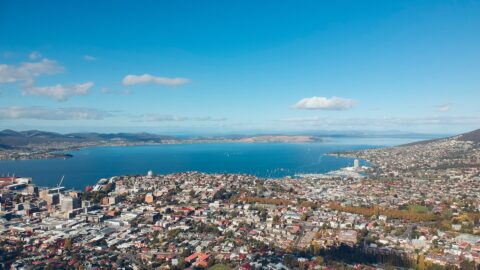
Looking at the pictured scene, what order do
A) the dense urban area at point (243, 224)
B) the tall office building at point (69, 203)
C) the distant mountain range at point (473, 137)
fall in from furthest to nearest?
the distant mountain range at point (473, 137) → the tall office building at point (69, 203) → the dense urban area at point (243, 224)

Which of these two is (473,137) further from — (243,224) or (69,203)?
(69,203)

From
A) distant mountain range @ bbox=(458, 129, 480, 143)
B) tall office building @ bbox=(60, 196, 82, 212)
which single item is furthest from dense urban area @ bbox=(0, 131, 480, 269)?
distant mountain range @ bbox=(458, 129, 480, 143)

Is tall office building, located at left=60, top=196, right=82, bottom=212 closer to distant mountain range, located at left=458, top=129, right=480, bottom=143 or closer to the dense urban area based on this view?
the dense urban area

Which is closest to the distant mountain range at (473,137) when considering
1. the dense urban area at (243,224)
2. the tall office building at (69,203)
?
the dense urban area at (243,224)

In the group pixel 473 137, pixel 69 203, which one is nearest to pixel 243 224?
pixel 69 203

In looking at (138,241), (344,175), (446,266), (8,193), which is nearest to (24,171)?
(8,193)

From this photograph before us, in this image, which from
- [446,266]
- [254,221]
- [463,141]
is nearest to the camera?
[446,266]

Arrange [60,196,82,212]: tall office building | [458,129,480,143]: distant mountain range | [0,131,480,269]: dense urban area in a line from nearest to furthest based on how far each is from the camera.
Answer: [0,131,480,269]: dense urban area → [60,196,82,212]: tall office building → [458,129,480,143]: distant mountain range

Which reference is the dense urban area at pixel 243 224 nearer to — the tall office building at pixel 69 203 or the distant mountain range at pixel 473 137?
the tall office building at pixel 69 203

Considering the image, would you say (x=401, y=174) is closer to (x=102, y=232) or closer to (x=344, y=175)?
(x=344, y=175)
